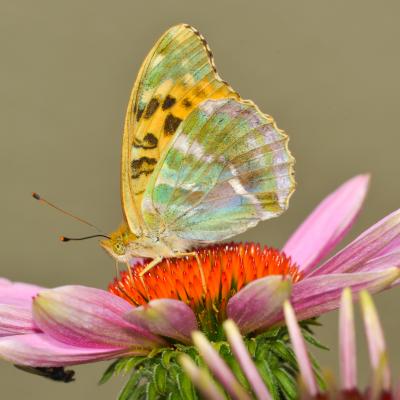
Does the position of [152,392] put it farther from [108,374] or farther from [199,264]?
[199,264]

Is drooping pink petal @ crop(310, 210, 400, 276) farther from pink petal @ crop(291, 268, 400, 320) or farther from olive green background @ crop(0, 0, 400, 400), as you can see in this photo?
olive green background @ crop(0, 0, 400, 400)

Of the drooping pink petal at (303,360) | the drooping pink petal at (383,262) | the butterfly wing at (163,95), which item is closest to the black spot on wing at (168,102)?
the butterfly wing at (163,95)

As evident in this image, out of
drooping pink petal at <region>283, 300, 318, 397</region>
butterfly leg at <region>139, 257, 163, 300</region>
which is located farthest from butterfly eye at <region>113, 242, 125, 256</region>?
drooping pink petal at <region>283, 300, 318, 397</region>

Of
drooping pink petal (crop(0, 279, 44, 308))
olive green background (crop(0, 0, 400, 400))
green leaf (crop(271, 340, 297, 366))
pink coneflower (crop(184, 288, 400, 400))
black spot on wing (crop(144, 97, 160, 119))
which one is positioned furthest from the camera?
olive green background (crop(0, 0, 400, 400))

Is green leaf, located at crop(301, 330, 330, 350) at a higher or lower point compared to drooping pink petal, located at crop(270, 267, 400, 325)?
lower

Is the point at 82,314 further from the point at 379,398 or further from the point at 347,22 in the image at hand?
the point at 347,22
